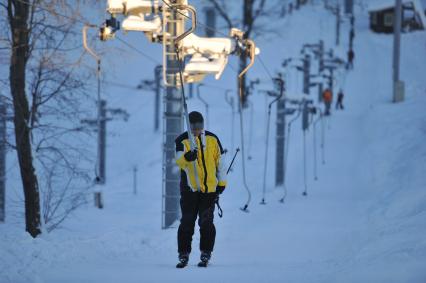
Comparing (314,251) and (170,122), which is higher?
(170,122)

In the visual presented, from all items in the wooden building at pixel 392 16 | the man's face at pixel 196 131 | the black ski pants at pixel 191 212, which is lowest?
the black ski pants at pixel 191 212

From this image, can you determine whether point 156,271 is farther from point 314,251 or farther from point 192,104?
point 192,104

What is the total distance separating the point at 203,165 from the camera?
7.46 meters

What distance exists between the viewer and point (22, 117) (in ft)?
41.7

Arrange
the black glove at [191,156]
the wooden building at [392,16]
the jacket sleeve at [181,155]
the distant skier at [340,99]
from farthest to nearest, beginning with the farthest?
the wooden building at [392,16] < the distant skier at [340,99] < the jacket sleeve at [181,155] < the black glove at [191,156]

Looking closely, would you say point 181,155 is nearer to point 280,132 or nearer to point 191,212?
point 191,212

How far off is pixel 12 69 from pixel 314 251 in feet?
19.7

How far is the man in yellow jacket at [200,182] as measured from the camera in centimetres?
744

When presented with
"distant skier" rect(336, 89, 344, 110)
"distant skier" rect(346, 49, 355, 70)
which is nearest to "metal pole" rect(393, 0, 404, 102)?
"distant skier" rect(336, 89, 344, 110)

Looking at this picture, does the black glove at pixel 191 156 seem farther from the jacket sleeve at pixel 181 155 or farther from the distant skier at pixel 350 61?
the distant skier at pixel 350 61

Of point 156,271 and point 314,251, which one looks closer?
point 156,271

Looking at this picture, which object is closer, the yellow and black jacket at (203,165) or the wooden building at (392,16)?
the yellow and black jacket at (203,165)

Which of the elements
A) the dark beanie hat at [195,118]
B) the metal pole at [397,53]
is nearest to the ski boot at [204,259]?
the dark beanie hat at [195,118]

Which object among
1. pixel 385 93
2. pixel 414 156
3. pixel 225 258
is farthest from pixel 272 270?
pixel 385 93
